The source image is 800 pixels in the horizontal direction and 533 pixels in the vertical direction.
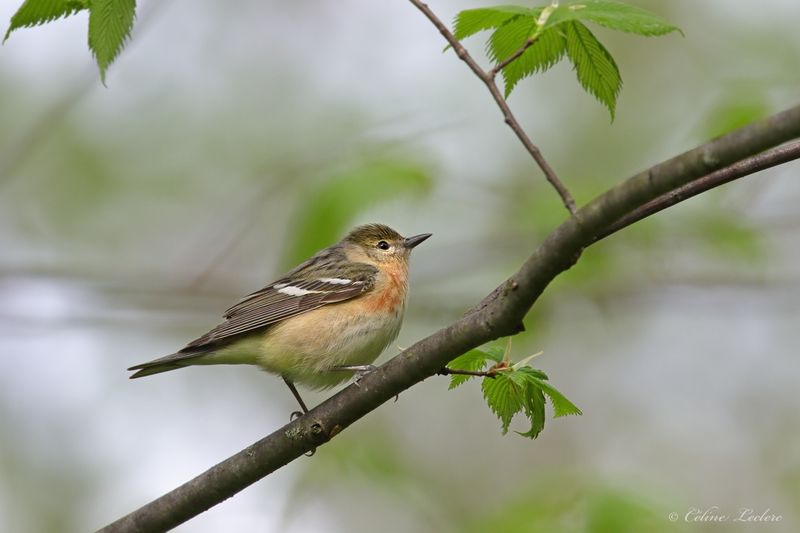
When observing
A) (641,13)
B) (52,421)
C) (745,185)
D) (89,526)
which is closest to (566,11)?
(641,13)

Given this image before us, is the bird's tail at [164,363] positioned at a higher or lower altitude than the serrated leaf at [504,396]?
higher

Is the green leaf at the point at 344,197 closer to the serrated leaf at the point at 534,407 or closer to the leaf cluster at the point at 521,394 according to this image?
the leaf cluster at the point at 521,394

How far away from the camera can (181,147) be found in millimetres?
14023

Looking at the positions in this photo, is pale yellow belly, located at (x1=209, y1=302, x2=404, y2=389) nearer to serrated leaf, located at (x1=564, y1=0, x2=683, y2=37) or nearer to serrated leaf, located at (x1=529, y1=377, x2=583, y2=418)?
serrated leaf, located at (x1=529, y1=377, x2=583, y2=418)

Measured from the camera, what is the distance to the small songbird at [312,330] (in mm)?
6262

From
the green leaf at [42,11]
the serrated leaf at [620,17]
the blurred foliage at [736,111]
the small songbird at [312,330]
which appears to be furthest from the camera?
the blurred foliage at [736,111]

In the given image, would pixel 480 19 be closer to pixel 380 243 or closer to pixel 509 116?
pixel 509 116

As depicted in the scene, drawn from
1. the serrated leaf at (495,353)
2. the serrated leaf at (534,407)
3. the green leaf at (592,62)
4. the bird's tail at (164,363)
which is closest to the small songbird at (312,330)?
the bird's tail at (164,363)

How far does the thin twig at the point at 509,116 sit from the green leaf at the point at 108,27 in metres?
1.20

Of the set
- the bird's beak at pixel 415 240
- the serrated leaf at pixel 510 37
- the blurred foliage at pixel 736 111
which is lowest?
the serrated leaf at pixel 510 37

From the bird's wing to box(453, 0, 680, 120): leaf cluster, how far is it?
3277 mm

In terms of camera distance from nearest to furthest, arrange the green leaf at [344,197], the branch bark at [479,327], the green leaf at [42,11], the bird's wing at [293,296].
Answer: the branch bark at [479,327]
the green leaf at [42,11]
the bird's wing at [293,296]
the green leaf at [344,197]

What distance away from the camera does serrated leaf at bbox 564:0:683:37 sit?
319cm

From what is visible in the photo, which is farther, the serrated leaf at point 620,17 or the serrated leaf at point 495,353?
the serrated leaf at point 495,353
